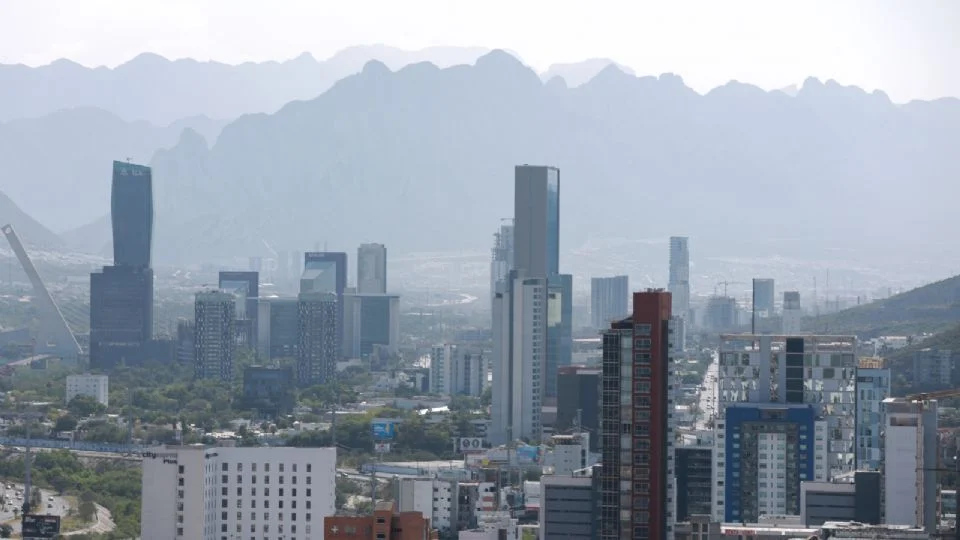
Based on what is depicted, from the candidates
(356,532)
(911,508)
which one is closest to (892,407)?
(911,508)

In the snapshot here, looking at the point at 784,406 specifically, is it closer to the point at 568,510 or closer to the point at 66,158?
the point at 568,510

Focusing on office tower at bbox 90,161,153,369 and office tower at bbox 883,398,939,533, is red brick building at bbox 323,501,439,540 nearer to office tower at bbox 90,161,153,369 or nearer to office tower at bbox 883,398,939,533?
office tower at bbox 883,398,939,533

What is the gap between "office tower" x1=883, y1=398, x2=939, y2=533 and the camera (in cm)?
1742

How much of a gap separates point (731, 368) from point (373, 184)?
88.1 m

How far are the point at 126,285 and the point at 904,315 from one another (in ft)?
77.3

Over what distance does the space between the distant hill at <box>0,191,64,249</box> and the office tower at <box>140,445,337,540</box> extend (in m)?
76.4

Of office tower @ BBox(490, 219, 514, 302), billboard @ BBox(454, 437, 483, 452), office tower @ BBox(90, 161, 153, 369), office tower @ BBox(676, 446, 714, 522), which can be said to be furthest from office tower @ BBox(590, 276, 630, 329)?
office tower @ BBox(676, 446, 714, 522)

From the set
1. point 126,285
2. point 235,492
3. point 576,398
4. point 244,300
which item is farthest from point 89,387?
point 235,492

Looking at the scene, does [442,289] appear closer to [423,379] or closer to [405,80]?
[405,80]

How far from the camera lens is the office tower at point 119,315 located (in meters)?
63.8

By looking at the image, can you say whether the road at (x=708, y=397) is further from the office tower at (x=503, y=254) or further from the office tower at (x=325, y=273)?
the office tower at (x=325, y=273)

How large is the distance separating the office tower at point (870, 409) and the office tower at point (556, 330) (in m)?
17.9

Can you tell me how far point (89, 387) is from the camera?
50.8 metres

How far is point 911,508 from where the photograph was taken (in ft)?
57.9
